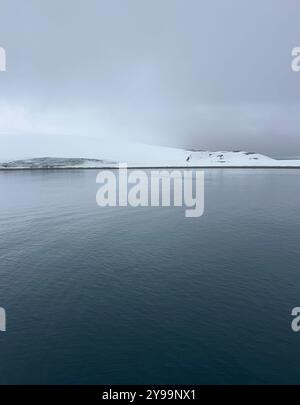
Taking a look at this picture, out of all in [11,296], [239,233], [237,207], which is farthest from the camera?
[237,207]

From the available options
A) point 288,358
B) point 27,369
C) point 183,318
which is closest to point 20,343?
point 27,369

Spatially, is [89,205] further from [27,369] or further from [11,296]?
[27,369]

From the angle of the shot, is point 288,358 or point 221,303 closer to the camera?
point 288,358

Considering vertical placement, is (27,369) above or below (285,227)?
below

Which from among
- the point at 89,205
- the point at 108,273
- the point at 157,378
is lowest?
the point at 157,378

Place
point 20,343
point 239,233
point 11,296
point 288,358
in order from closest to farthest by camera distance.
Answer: point 288,358 → point 20,343 → point 11,296 → point 239,233

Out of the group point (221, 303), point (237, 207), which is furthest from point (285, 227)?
point (221, 303)

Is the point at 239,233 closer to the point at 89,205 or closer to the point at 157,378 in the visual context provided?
the point at 157,378
